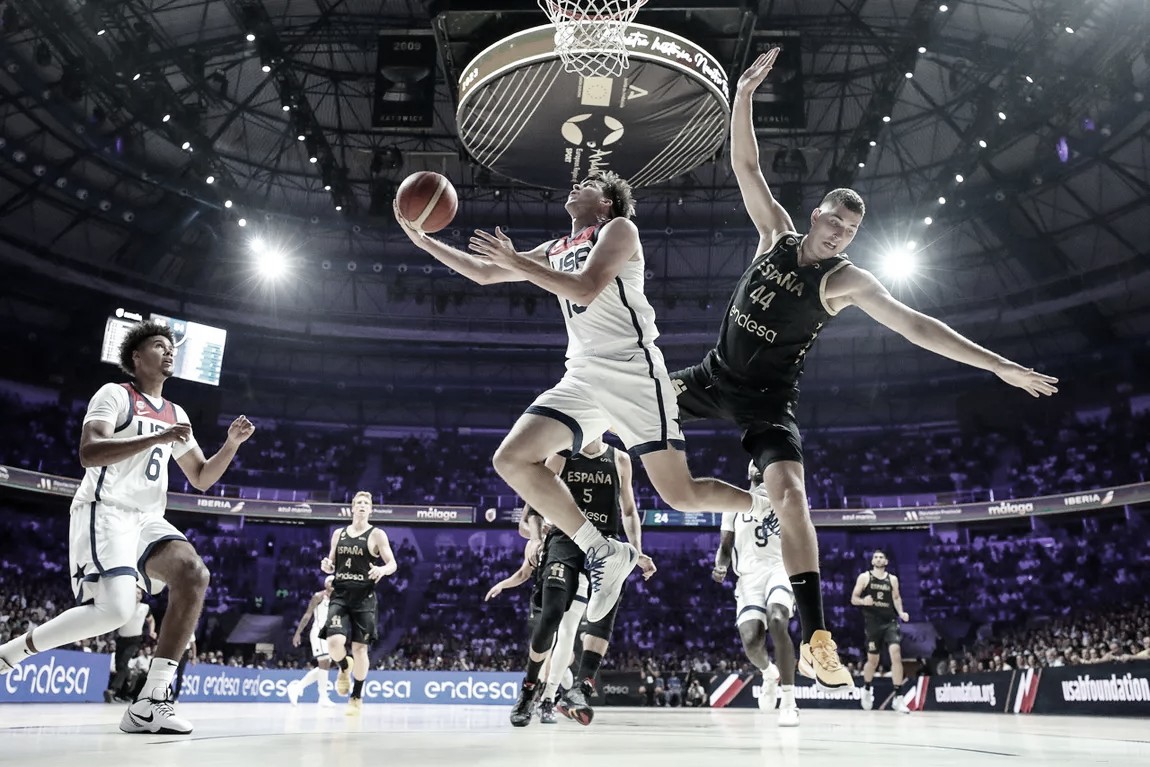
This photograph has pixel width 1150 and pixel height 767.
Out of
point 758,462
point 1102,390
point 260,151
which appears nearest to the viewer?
point 758,462

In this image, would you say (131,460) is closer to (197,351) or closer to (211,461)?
(211,461)

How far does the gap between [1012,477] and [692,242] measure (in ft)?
42.5

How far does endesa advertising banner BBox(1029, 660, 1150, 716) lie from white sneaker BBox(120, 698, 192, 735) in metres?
11.8

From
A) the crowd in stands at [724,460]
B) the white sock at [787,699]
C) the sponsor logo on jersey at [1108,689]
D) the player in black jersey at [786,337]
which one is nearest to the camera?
the player in black jersey at [786,337]

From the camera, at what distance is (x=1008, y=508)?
1139 inches

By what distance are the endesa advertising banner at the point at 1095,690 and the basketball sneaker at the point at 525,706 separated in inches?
354

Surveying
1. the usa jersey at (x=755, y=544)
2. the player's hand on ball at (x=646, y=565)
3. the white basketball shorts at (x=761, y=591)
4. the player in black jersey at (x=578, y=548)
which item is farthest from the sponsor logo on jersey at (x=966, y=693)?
the player's hand on ball at (x=646, y=565)

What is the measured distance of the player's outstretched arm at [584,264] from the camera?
176 inches

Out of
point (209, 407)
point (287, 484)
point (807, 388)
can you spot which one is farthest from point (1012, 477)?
point (209, 407)

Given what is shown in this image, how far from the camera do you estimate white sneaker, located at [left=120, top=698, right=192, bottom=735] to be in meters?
4.95

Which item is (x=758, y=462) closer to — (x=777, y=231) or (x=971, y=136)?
(x=777, y=231)

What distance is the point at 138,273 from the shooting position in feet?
93.7

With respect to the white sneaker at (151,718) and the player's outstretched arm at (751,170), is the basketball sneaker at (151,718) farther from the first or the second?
the player's outstretched arm at (751,170)

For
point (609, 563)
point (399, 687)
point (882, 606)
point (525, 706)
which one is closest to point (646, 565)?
point (525, 706)
